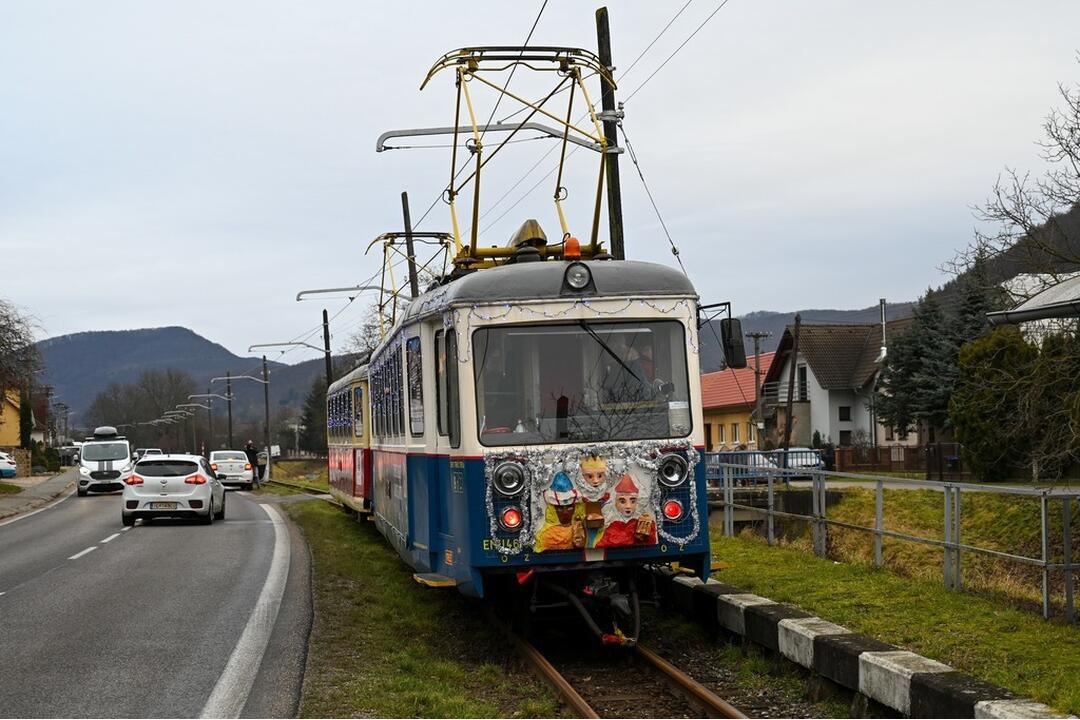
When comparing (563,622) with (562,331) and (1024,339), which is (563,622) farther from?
(1024,339)

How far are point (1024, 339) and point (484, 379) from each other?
3321 centimetres

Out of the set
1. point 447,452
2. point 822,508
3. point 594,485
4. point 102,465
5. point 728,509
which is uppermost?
point 447,452

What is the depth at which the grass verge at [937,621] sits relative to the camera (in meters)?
7.65

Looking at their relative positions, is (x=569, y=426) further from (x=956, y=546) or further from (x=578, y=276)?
(x=956, y=546)

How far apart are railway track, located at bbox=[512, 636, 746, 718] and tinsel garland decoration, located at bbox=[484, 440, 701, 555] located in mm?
949

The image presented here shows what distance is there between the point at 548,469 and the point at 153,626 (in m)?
4.27

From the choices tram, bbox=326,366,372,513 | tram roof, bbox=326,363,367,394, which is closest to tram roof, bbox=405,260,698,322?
tram, bbox=326,366,372,513

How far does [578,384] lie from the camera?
9680mm

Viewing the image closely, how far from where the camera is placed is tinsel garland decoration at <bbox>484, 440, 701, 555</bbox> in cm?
934

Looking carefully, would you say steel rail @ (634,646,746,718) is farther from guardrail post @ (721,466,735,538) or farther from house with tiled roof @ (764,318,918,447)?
house with tiled roof @ (764,318,918,447)

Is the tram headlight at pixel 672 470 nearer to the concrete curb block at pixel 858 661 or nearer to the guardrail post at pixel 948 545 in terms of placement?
the concrete curb block at pixel 858 661

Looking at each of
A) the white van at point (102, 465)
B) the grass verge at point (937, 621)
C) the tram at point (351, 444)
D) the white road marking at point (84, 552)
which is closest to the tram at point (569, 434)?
the grass verge at point (937, 621)

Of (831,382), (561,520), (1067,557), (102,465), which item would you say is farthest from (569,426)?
(831,382)

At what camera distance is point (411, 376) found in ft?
37.4
